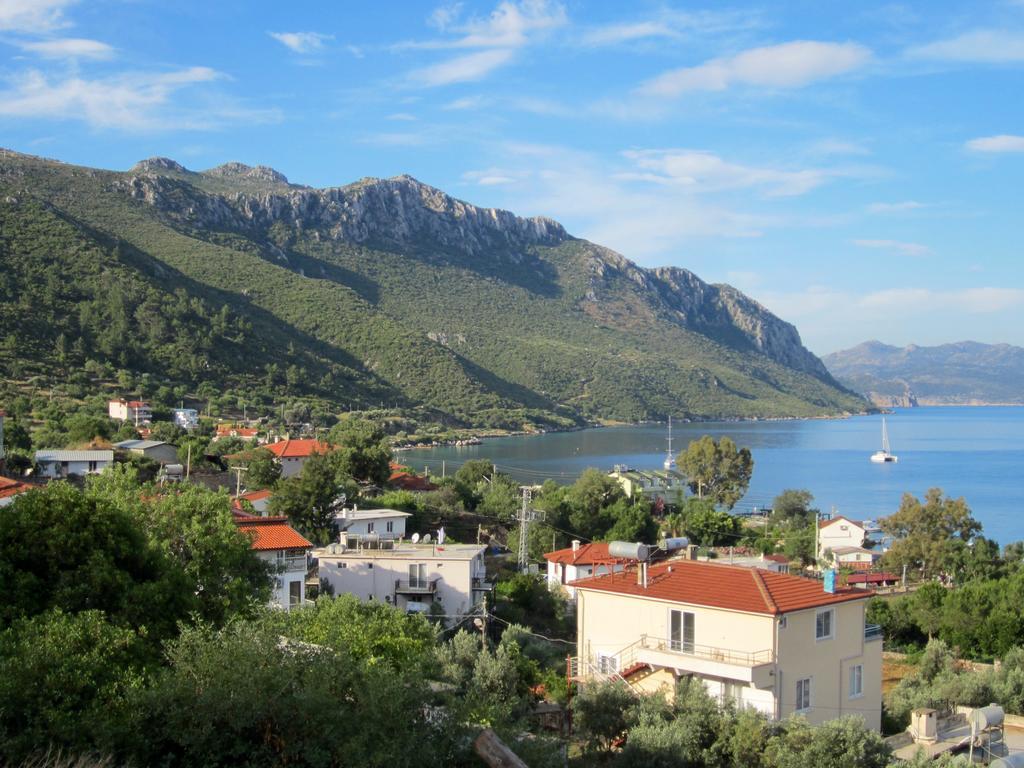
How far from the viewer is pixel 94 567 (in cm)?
1084

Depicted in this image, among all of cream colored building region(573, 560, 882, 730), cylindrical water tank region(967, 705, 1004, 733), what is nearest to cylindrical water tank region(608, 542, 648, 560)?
cream colored building region(573, 560, 882, 730)

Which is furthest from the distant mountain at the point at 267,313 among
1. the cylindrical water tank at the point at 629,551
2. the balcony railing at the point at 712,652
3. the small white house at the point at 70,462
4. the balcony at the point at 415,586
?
the balcony railing at the point at 712,652

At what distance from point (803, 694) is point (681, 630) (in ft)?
6.81

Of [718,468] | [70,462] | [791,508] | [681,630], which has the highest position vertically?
[70,462]

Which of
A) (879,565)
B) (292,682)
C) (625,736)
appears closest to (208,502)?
(625,736)

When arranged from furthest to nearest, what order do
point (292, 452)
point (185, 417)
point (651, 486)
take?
point (185, 417) → point (651, 486) → point (292, 452)

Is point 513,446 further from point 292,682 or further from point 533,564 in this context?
point 292,682

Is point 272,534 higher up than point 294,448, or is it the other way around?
point 294,448

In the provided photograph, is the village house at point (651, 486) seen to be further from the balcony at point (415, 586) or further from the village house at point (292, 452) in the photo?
the balcony at point (415, 586)

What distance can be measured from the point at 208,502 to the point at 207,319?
285 feet

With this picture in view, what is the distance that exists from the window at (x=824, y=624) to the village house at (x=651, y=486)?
30.3 metres

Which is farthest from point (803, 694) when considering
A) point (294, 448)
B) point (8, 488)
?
point (294, 448)

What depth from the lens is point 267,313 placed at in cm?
12538

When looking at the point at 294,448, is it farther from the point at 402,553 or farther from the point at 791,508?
the point at 402,553
